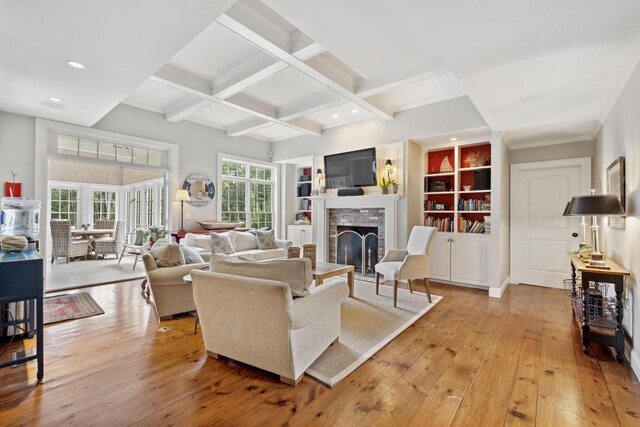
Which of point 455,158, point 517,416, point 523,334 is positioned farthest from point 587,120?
point 517,416

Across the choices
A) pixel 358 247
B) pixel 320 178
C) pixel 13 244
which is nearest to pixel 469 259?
pixel 358 247

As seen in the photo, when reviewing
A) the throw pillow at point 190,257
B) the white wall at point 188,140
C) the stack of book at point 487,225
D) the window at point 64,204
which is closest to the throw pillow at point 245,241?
the white wall at point 188,140

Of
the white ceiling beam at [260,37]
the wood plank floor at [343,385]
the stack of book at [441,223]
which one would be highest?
the white ceiling beam at [260,37]

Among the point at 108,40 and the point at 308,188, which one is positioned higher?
the point at 108,40

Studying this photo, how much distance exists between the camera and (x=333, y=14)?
2.41 meters

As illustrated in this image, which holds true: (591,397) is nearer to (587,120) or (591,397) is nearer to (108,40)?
(587,120)

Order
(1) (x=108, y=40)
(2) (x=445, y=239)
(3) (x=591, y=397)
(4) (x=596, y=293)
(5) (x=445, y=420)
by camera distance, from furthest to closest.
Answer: (2) (x=445, y=239), (4) (x=596, y=293), (1) (x=108, y=40), (3) (x=591, y=397), (5) (x=445, y=420)

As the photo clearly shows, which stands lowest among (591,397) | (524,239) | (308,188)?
(591,397)

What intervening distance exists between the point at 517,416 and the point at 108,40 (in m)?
3.75

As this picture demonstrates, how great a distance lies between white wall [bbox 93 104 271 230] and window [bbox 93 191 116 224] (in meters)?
4.79

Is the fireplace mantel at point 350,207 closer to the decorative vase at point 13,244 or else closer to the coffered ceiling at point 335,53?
the coffered ceiling at point 335,53

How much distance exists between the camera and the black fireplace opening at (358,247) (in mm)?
5688

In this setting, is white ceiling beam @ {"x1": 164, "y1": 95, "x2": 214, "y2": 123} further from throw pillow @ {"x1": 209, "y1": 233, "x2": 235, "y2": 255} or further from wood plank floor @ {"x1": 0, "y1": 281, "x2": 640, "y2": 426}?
wood plank floor @ {"x1": 0, "y1": 281, "x2": 640, "y2": 426}

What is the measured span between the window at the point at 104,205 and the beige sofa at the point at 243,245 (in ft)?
17.2
